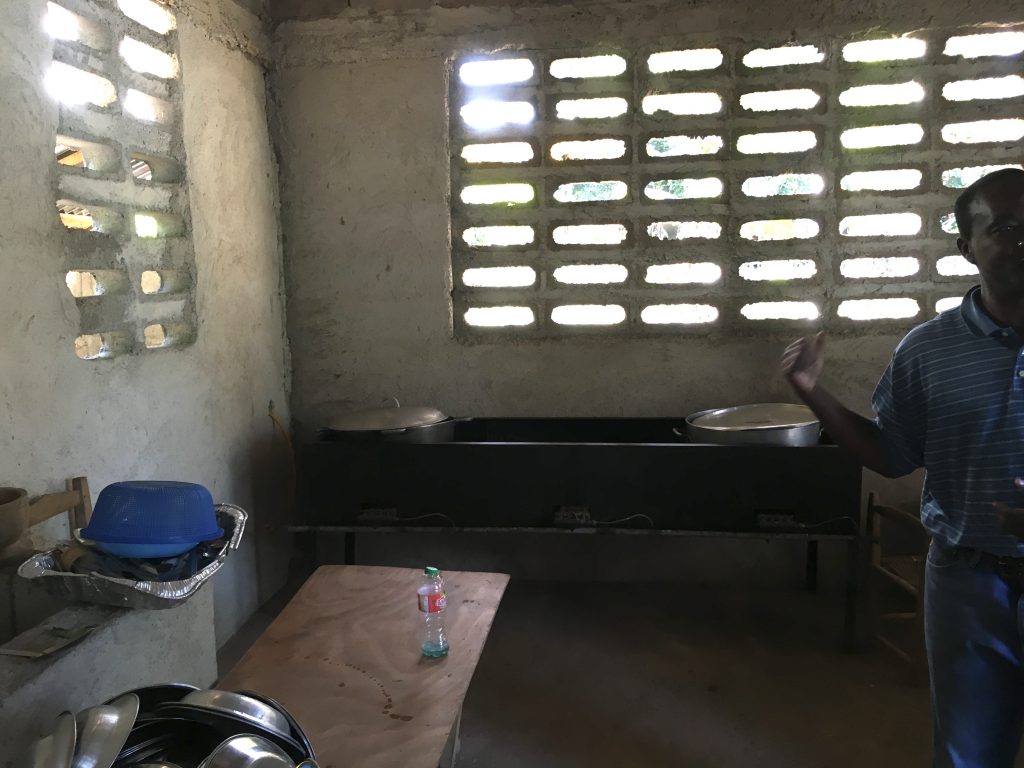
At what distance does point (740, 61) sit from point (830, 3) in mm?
491

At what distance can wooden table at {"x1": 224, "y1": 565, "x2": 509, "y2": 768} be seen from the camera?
1604 millimetres

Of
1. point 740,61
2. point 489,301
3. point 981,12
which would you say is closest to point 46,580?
point 489,301

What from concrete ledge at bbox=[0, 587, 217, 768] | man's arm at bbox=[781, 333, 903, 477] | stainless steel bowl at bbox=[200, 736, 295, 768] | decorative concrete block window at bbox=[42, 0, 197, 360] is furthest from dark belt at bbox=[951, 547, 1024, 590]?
decorative concrete block window at bbox=[42, 0, 197, 360]

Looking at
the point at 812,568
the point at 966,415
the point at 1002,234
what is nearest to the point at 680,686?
the point at 812,568

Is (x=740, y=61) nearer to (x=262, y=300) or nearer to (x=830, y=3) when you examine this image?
(x=830, y=3)

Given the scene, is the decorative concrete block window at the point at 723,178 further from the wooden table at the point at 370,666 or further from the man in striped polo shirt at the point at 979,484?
the man in striped polo shirt at the point at 979,484

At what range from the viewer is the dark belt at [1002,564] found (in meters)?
1.53

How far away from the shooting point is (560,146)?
392 cm

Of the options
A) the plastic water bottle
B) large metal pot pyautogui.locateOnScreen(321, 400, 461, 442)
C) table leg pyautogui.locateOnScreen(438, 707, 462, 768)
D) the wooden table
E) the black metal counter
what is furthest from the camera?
large metal pot pyautogui.locateOnScreen(321, 400, 461, 442)

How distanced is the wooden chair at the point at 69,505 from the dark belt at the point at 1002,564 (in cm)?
251

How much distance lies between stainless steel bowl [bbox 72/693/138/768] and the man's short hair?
1.87m

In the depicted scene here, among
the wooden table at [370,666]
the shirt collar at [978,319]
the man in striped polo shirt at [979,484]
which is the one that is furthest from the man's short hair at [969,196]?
the wooden table at [370,666]

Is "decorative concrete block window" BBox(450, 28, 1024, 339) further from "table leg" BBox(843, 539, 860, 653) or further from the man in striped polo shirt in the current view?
the man in striped polo shirt

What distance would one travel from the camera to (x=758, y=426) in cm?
326
